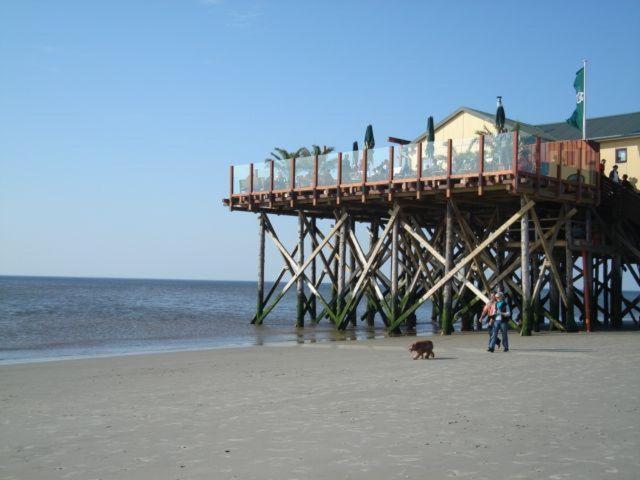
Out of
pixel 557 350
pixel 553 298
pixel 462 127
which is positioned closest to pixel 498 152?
pixel 557 350

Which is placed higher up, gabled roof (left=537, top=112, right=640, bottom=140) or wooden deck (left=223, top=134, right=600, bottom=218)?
gabled roof (left=537, top=112, right=640, bottom=140)

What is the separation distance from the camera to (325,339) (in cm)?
2573

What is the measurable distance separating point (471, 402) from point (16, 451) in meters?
5.88

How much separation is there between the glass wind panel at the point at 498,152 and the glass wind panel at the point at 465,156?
0.34m

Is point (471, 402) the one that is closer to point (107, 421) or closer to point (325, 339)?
point (107, 421)

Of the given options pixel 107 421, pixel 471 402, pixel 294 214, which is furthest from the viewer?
pixel 294 214

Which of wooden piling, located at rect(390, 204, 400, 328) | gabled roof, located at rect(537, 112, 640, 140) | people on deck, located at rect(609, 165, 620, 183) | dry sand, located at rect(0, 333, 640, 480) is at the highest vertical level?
gabled roof, located at rect(537, 112, 640, 140)

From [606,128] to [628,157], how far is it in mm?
3165

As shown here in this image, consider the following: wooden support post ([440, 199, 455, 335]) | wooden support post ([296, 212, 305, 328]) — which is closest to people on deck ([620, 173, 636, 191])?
wooden support post ([440, 199, 455, 335])

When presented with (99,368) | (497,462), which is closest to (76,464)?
(497,462)

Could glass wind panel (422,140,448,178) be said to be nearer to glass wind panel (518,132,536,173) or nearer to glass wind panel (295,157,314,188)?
glass wind panel (518,132,536,173)

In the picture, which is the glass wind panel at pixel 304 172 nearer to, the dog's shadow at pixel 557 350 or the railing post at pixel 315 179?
the railing post at pixel 315 179

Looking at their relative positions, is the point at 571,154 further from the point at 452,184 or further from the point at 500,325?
the point at 500,325

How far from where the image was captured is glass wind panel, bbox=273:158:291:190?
29469 millimetres
